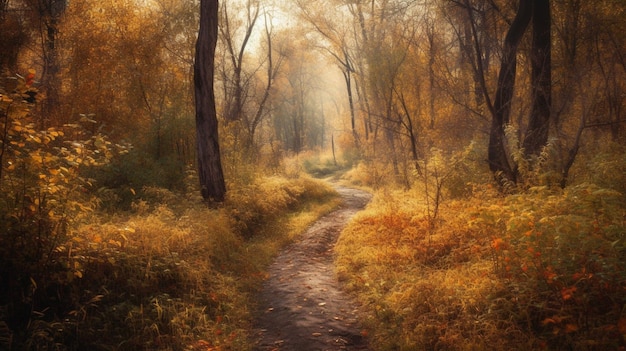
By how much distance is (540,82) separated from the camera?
8.83m

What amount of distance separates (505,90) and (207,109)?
25.7ft

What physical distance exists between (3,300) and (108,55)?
10.3m

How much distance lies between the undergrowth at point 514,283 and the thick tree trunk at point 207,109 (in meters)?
4.62

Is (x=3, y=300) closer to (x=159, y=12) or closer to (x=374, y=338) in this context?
(x=374, y=338)

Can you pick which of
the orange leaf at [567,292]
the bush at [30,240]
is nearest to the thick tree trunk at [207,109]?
the bush at [30,240]

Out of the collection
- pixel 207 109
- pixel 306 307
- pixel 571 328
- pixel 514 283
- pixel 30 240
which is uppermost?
pixel 207 109

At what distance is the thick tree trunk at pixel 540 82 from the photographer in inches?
346

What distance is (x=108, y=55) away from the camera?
12156 mm

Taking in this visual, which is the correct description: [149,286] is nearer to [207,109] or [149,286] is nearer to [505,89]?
[207,109]

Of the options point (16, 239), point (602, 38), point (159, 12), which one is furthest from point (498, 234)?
point (159, 12)

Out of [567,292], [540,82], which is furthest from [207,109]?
[567,292]

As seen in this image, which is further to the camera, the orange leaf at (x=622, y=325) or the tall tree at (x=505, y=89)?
the tall tree at (x=505, y=89)

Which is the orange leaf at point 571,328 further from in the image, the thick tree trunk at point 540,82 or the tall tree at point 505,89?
the thick tree trunk at point 540,82

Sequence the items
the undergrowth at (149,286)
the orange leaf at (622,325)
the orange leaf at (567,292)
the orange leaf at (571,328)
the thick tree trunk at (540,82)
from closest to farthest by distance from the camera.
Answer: the orange leaf at (622,325) < the orange leaf at (571,328) < the orange leaf at (567,292) < the undergrowth at (149,286) < the thick tree trunk at (540,82)
